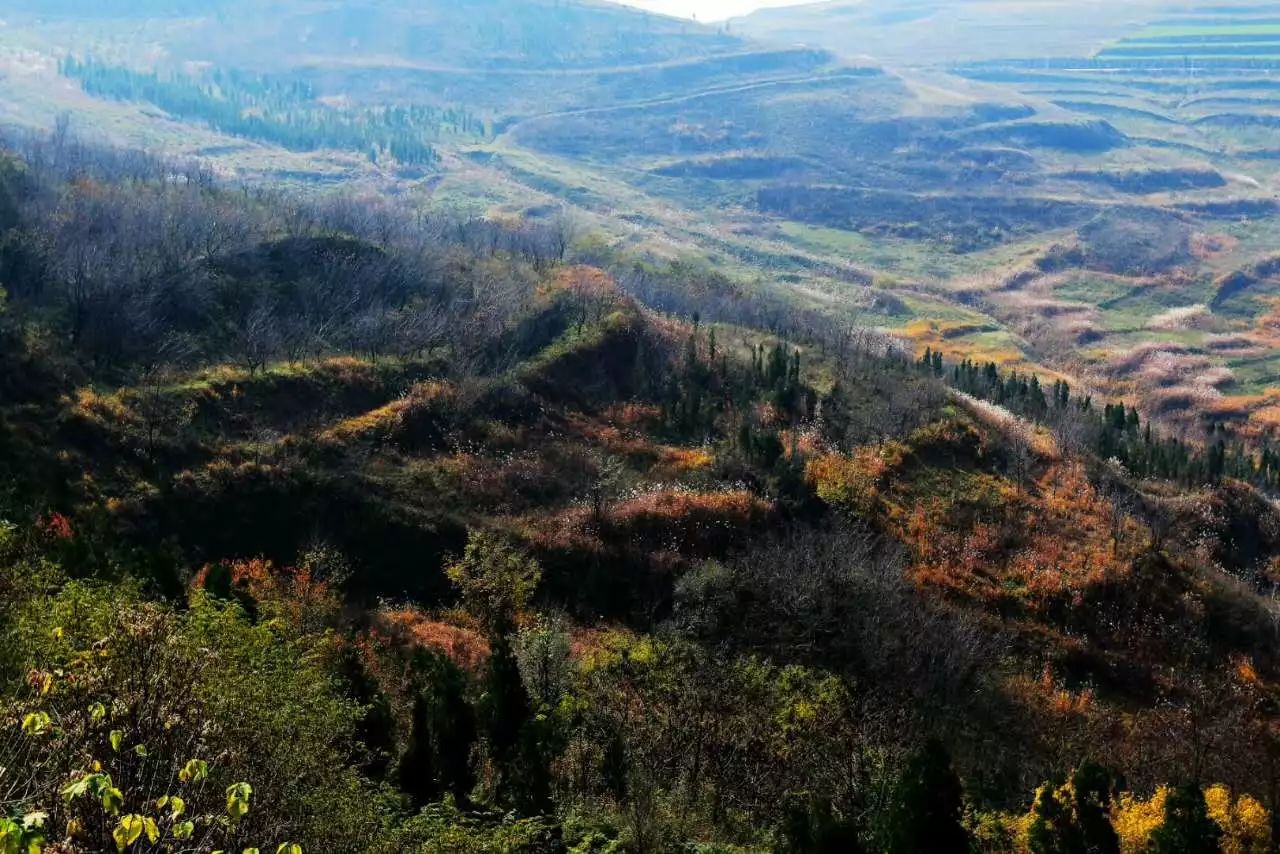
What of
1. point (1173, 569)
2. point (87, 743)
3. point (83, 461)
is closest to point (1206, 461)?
point (1173, 569)

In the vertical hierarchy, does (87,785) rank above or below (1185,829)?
above

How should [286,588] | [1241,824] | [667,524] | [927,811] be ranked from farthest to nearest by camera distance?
[667,524] < [286,588] < [1241,824] < [927,811]

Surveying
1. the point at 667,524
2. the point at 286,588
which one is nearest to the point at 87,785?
the point at 286,588

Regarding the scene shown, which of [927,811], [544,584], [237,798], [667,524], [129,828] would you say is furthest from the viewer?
[667,524]

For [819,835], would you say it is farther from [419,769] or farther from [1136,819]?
[1136,819]

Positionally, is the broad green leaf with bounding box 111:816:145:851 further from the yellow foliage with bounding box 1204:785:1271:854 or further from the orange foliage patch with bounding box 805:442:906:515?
the orange foliage patch with bounding box 805:442:906:515

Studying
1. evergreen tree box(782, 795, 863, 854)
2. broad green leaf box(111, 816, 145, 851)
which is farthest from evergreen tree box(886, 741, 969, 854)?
broad green leaf box(111, 816, 145, 851)

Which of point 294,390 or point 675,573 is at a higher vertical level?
point 294,390

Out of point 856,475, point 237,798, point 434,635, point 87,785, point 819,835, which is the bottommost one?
point 434,635

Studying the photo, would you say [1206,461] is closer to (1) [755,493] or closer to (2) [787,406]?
(2) [787,406]
